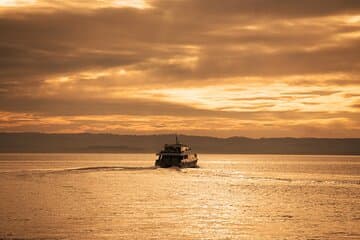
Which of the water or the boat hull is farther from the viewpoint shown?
the boat hull

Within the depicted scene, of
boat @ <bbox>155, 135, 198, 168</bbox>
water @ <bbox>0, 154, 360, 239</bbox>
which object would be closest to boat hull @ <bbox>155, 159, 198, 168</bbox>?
boat @ <bbox>155, 135, 198, 168</bbox>

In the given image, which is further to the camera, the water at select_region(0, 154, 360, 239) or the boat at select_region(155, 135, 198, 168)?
the boat at select_region(155, 135, 198, 168)

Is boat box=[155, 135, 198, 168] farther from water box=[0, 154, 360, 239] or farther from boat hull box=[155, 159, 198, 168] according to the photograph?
water box=[0, 154, 360, 239]

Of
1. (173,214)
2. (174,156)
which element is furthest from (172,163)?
(173,214)

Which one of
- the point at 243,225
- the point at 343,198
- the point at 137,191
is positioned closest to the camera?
the point at 243,225

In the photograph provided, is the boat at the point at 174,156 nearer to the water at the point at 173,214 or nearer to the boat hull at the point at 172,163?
the boat hull at the point at 172,163

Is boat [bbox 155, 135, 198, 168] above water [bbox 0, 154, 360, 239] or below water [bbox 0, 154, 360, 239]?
above

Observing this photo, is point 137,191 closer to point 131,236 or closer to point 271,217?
point 271,217

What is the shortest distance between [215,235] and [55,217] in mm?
18237

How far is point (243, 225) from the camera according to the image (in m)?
55.4

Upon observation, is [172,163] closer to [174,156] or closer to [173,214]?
[174,156]

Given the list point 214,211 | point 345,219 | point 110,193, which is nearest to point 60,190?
point 110,193

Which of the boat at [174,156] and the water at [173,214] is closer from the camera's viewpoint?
the water at [173,214]

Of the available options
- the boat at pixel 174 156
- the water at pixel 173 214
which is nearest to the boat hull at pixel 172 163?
the boat at pixel 174 156
